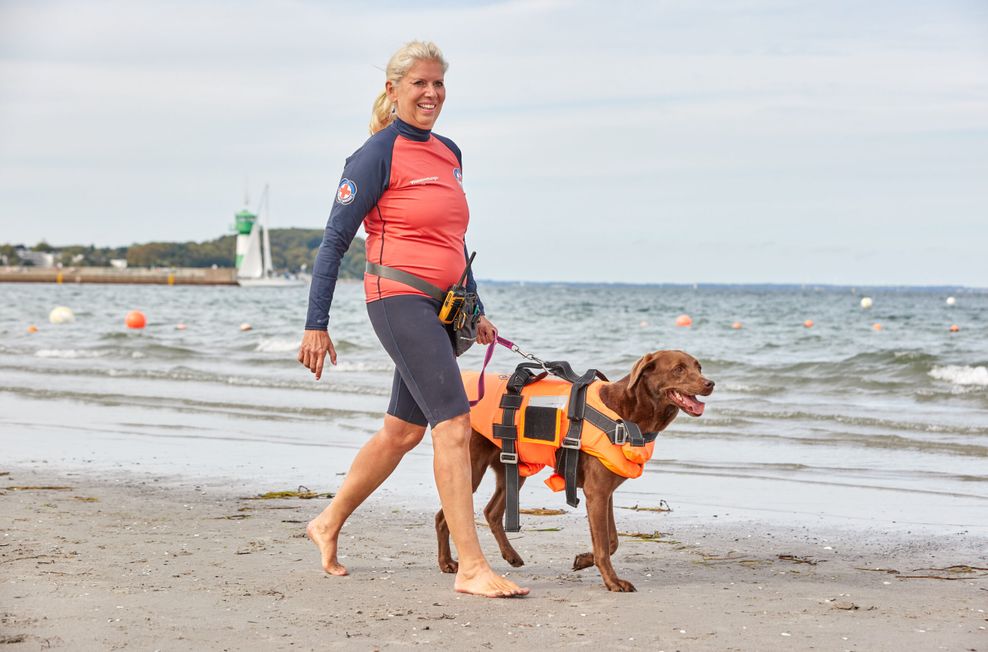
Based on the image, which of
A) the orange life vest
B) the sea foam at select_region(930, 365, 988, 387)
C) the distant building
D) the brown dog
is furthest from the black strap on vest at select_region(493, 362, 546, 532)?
the distant building

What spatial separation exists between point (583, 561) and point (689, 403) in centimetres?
92

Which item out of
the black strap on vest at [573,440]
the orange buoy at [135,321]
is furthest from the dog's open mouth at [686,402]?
the orange buoy at [135,321]

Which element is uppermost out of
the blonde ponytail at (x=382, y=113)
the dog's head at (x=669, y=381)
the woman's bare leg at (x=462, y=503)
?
the blonde ponytail at (x=382, y=113)

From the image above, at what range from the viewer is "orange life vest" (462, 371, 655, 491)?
488 cm

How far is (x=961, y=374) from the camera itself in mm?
17203

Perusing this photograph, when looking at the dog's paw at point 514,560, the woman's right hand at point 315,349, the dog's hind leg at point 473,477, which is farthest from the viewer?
the dog's paw at point 514,560

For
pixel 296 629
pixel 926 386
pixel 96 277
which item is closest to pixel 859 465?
pixel 296 629

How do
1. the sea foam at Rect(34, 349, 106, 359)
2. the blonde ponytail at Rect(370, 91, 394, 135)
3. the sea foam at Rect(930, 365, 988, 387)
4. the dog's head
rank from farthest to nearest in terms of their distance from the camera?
the sea foam at Rect(34, 349, 106, 359) < the sea foam at Rect(930, 365, 988, 387) < the dog's head < the blonde ponytail at Rect(370, 91, 394, 135)

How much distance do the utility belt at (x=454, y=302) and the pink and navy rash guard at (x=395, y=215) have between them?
0.02m

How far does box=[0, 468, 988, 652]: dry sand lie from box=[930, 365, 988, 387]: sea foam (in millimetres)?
11350

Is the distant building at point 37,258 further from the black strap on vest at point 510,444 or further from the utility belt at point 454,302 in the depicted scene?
the utility belt at point 454,302

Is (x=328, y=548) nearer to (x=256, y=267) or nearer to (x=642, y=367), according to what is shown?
(x=642, y=367)

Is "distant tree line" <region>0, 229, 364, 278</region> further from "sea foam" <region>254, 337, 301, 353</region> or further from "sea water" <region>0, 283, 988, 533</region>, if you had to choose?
"sea water" <region>0, 283, 988, 533</region>

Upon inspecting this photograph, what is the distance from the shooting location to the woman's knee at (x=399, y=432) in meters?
4.86
